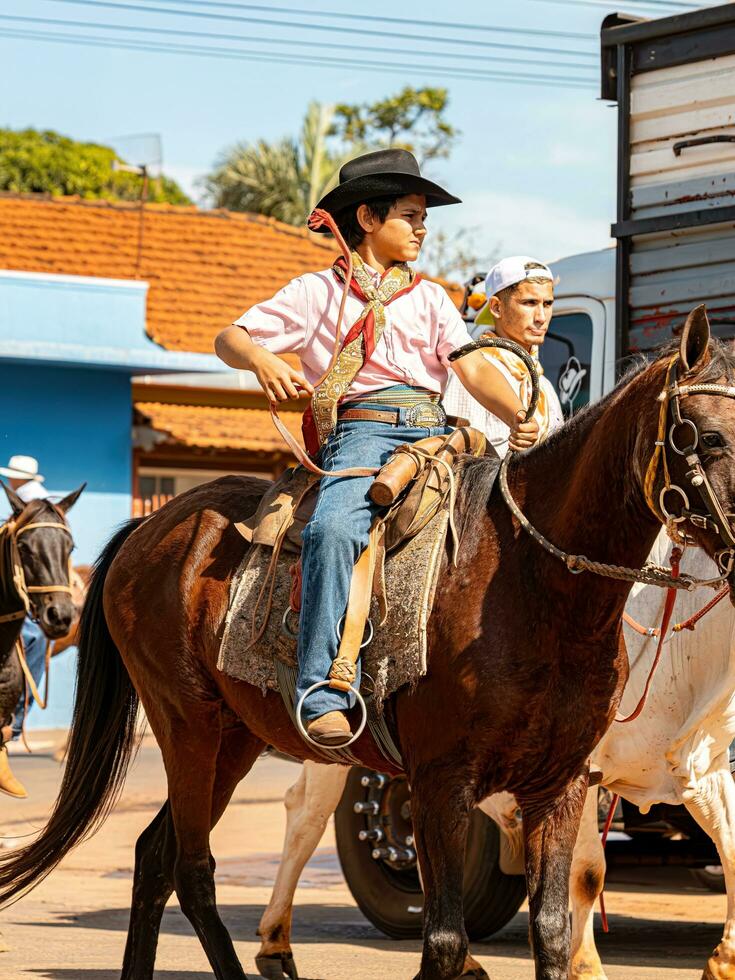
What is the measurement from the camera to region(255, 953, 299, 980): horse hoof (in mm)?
6675

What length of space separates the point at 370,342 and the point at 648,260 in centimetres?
245

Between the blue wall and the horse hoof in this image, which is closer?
the horse hoof

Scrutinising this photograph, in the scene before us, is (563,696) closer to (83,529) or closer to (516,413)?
(516,413)

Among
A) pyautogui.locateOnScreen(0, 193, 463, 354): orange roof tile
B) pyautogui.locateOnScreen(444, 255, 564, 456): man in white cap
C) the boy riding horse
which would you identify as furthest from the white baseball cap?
pyautogui.locateOnScreen(0, 193, 463, 354): orange roof tile

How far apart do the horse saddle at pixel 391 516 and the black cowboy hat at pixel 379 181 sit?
80 cm

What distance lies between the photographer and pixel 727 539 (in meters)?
4.03

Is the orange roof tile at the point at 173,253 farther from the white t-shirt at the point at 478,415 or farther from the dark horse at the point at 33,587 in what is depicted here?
the white t-shirt at the point at 478,415

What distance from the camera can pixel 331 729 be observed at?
4688mm

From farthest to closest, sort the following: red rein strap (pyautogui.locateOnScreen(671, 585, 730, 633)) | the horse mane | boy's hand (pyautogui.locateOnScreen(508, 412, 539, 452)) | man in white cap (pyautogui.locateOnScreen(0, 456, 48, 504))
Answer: man in white cap (pyautogui.locateOnScreen(0, 456, 48, 504)) < red rein strap (pyautogui.locateOnScreen(671, 585, 730, 633)) < boy's hand (pyautogui.locateOnScreen(508, 412, 539, 452)) < the horse mane

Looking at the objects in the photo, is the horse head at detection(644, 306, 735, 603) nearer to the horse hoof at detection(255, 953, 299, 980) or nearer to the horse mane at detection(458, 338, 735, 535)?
the horse mane at detection(458, 338, 735, 535)

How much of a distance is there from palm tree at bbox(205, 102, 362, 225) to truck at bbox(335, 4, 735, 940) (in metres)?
28.3

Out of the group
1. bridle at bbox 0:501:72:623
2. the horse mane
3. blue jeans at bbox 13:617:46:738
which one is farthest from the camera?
blue jeans at bbox 13:617:46:738

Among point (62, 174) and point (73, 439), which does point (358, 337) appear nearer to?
point (73, 439)

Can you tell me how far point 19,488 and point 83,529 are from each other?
282 inches
